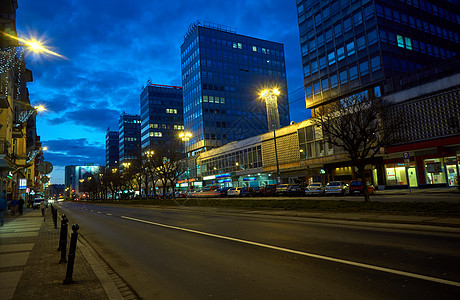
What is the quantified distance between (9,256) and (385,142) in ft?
Answer: 67.9

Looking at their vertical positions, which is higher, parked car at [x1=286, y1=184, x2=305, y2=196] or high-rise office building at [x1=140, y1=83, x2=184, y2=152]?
high-rise office building at [x1=140, y1=83, x2=184, y2=152]

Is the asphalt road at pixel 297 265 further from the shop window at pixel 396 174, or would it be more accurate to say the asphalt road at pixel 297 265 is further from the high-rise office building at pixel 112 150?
the high-rise office building at pixel 112 150

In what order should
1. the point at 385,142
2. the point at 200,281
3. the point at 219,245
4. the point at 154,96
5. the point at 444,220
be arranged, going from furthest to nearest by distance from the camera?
the point at 154,96
the point at 385,142
the point at 444,220
the point at 219,245
the point at 200,281

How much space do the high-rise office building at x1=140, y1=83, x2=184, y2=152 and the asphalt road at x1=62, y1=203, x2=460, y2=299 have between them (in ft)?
373

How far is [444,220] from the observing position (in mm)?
11219

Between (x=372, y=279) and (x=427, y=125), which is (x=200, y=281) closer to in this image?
(x=372, y=279)

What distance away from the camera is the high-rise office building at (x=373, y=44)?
4188 centimetres

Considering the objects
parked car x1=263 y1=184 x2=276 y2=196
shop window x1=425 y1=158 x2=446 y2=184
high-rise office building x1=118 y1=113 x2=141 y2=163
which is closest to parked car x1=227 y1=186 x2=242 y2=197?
parked car x1=263 y1=184 x2=276 y2=196

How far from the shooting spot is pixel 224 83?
9362 centimetres

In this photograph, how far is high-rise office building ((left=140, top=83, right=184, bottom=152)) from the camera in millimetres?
124812

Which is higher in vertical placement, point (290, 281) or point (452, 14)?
point (452, 14)

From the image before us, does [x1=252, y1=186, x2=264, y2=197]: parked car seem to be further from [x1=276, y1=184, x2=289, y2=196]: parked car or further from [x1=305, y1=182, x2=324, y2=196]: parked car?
[x1=305, y1=182, x2=324, y2=196]: parked car

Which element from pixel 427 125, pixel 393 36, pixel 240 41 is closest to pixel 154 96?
pixel 240 41

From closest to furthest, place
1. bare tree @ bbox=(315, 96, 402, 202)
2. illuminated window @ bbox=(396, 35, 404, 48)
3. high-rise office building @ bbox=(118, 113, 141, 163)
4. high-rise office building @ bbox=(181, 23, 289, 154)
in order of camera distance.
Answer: bare tree @ bbox=(315, 96, 402, 202), illuminated window @ bbox=(396, 35, 404, 48), high-rise office building @ bbox=(181, 23, 289, 154), high-rise office building @ bbox=(118, 113, 141, 163)
